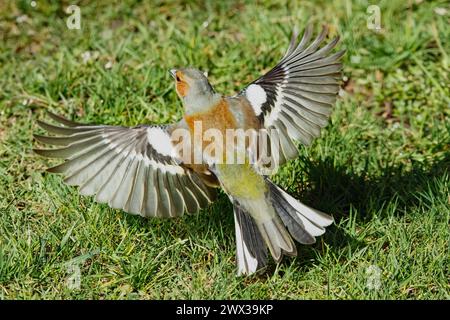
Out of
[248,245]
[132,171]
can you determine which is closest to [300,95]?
[248,245]

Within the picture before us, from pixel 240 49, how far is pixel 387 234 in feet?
8.40

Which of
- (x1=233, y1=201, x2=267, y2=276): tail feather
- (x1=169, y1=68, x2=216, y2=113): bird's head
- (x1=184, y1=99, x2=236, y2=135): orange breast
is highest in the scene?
(x1=169, y1=68, x2=216, y2=113): bird's head

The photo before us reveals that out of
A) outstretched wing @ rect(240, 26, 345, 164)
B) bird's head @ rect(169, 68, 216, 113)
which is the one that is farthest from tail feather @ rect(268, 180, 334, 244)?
bird's head @ rect(169, 68, 216, 113)

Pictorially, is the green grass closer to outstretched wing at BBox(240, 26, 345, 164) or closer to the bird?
the bird

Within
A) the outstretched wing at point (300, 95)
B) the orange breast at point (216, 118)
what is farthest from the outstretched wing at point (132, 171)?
the outstretched wing at point (300, 95)

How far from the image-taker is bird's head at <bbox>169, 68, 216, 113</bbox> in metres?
4.88

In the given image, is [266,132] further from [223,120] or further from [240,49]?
[240,49]

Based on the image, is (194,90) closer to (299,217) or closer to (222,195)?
(222,195)

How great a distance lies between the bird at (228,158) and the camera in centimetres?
464

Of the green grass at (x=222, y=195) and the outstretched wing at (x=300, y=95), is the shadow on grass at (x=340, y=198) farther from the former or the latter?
the outstretched wing at (x=300, y=95)

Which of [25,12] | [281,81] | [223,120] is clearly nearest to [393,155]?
[281,81]

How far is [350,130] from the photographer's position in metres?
6.22

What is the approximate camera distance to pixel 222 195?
17.9ft

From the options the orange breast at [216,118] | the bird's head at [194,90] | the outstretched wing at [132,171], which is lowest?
the outstretched wing at [132,171]
